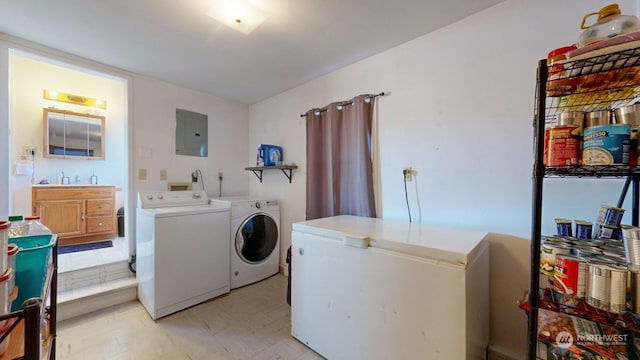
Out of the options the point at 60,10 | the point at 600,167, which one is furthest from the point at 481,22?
the point at 60,10

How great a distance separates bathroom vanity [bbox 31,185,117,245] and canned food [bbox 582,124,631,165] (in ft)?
16.1

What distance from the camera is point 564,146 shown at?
81 centimetres

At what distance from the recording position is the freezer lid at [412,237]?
3.49 feet

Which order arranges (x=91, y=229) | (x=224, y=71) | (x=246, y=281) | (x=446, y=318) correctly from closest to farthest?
1. (x=446, y=318)
2. (x=224, y=71)
3. (x=246, y=281)
4. (x=91, y=229)

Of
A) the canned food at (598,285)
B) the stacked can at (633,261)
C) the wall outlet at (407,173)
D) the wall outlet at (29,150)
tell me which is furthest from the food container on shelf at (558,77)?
the wall outlet at (29,150)

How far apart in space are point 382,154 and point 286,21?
1201 millimetres

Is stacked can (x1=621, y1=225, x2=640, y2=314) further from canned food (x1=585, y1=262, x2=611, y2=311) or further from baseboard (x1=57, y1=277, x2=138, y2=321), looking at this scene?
baseboard (x1=57, y1=277, x2=138, y2=321)

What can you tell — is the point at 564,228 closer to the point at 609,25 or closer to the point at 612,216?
the point at 612,216

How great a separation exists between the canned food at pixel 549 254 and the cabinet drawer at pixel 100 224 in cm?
485

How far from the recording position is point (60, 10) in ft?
4.96

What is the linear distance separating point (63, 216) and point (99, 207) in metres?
0.38

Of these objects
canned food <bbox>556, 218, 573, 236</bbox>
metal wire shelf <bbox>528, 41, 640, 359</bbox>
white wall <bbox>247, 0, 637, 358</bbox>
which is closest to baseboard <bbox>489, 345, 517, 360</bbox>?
white wall <bbox>247, 0, 637, 358</bbox>

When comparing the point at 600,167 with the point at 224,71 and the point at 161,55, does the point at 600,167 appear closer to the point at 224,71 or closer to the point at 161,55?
the point at 224,71

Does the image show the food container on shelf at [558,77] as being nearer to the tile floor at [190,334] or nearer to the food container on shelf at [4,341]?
the food container on shelf at [4,341]
